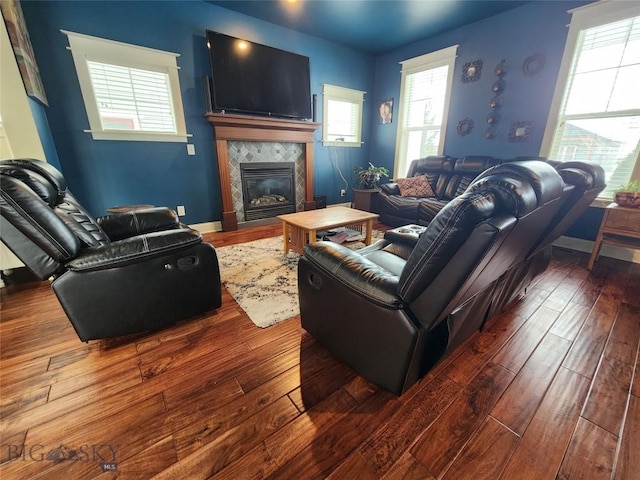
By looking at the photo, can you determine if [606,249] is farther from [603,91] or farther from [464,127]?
[464,127]

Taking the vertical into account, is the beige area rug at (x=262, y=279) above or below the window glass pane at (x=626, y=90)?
below

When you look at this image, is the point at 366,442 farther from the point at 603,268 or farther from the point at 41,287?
the point at 603,268

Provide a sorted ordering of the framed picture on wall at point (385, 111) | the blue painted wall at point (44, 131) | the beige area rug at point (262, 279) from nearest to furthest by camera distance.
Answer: the beige area rug at point (262, 279)
the blue painted wall at point (44, 131)
the framed picture on wall at point (385, 111)

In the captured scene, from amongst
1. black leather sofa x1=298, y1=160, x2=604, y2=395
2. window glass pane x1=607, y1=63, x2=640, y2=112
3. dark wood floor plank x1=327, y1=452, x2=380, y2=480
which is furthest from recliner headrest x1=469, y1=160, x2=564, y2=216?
window glass pane x1=607, y1=63, x2=640, y2=112

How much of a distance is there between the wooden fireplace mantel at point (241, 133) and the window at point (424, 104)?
171 cm

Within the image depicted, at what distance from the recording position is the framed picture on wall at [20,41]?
1859mm

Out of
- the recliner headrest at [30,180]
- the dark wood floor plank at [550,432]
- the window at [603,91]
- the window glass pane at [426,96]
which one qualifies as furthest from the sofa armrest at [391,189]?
the recliner headrest at [30,180]

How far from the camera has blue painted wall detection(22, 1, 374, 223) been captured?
99.3 inches

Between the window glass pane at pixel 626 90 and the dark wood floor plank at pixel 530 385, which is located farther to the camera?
the window glass pane at pixel 626 90

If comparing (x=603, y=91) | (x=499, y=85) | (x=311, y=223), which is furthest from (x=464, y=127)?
(x=311, y=223)

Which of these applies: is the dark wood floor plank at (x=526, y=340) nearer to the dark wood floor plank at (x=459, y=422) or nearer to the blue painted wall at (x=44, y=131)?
the dark wood floor plank at (x=459, y=422)

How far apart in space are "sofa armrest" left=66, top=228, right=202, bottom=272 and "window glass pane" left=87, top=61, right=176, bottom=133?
2357 mm

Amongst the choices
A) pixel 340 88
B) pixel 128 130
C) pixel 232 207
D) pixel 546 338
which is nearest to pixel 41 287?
pixel 128 130

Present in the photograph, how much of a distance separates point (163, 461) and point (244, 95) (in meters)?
3.76
